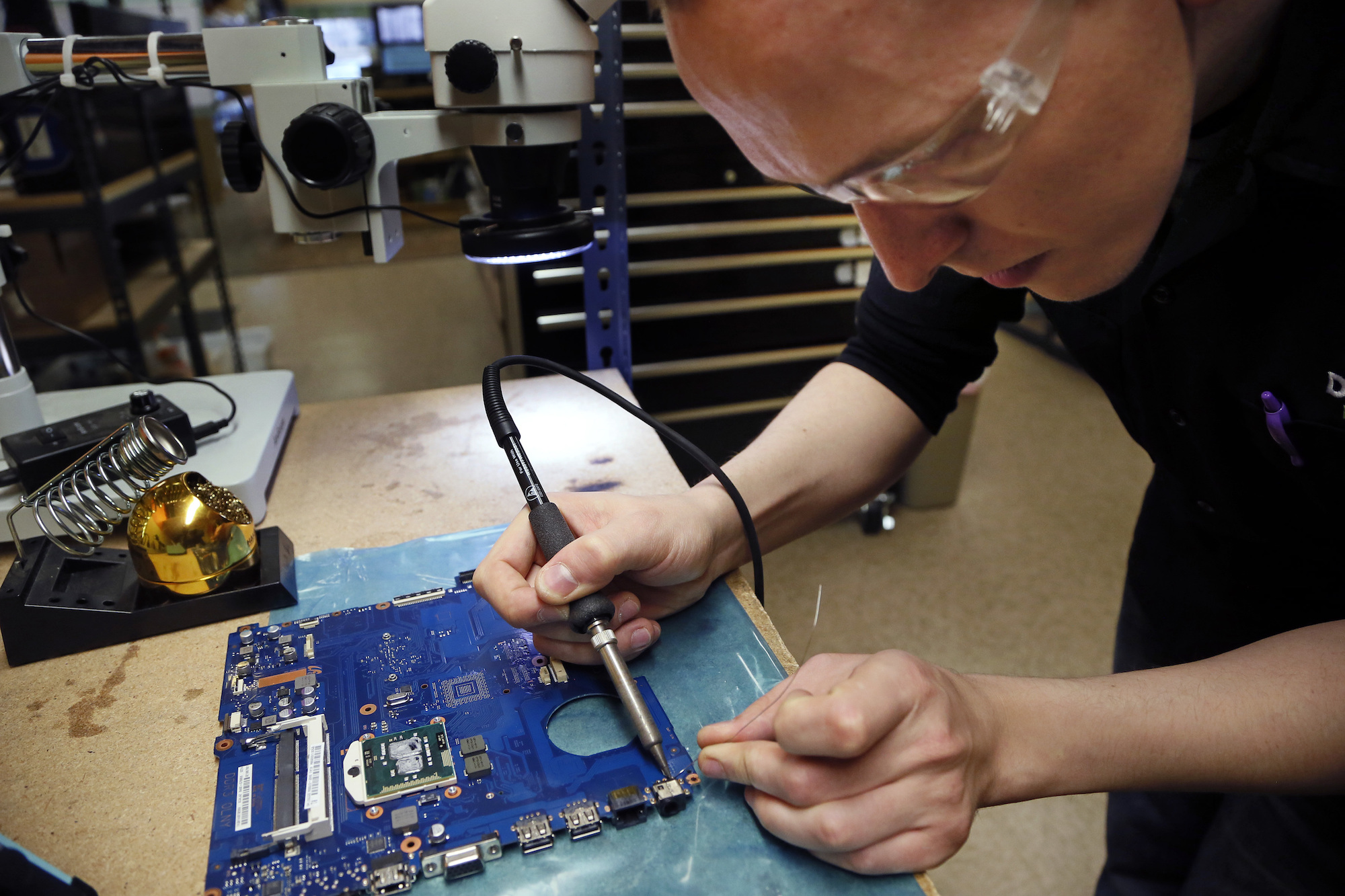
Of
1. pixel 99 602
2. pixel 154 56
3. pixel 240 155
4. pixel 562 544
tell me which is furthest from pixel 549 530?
pixel 154 56

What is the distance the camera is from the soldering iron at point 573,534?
59cm

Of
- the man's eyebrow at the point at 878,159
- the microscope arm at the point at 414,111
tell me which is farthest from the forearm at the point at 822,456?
the man's eyebrow at the point at 878,159

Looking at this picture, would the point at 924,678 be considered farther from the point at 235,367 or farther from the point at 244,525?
the point at 235,367

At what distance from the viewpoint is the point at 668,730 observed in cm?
61

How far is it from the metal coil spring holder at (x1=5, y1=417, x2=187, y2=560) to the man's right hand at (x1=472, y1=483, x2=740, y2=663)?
0.33 m

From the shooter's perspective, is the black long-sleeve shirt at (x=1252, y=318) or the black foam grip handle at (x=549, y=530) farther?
the black foam grip handle at (x=549, y=530)

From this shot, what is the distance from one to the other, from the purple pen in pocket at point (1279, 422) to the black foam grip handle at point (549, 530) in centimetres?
56

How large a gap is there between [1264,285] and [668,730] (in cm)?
57

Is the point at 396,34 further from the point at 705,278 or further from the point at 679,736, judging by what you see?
the point at 679,736

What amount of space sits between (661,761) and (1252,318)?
574 millimetres

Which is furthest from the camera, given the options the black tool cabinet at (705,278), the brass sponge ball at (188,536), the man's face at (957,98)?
the black tool cabinet at (705,278)

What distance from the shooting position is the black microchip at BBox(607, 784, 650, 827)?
1.78 feet

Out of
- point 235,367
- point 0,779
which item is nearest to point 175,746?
point 0,779

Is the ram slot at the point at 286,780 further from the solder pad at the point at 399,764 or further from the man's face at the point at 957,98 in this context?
the man's face at the point at 957,98
